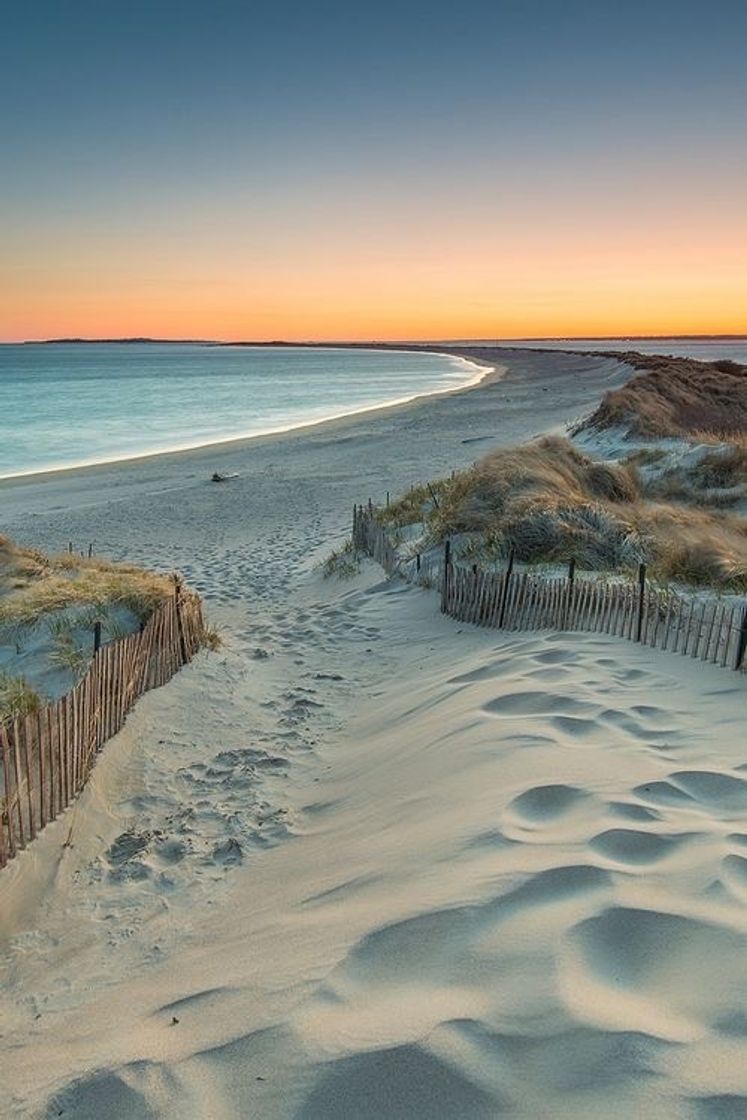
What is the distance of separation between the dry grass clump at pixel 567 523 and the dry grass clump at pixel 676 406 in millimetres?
8161

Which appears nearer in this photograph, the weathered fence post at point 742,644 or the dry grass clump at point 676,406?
the weathered fence post at point 742,644

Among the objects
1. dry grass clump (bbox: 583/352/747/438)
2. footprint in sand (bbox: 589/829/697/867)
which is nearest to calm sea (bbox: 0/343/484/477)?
dry grass clump (bbox: 583/352/747/438)

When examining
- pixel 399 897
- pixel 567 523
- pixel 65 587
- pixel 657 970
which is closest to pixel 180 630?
pixel 65 587

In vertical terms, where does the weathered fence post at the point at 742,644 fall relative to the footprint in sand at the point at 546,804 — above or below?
above

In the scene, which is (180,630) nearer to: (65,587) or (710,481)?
(65,587)

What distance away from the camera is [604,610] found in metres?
7.30

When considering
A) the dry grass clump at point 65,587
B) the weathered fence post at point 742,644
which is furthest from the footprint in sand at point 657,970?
Answer: the dry grass clump at point 65,587

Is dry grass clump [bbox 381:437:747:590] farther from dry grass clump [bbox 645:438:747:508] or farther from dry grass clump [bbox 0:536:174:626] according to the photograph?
dry grass clump [bbox 0:536:174:626]

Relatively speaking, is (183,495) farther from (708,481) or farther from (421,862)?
(421,862)

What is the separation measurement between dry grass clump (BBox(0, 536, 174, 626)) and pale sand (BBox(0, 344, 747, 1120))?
901mm

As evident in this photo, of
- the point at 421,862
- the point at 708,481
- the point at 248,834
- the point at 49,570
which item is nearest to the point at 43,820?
the point at 248,834

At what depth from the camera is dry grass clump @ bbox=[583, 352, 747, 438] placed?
21.5 meters

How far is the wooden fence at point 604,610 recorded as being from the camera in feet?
20.9

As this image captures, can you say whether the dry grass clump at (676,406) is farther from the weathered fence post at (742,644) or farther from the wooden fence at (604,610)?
the weathered fence post at (742,644)
